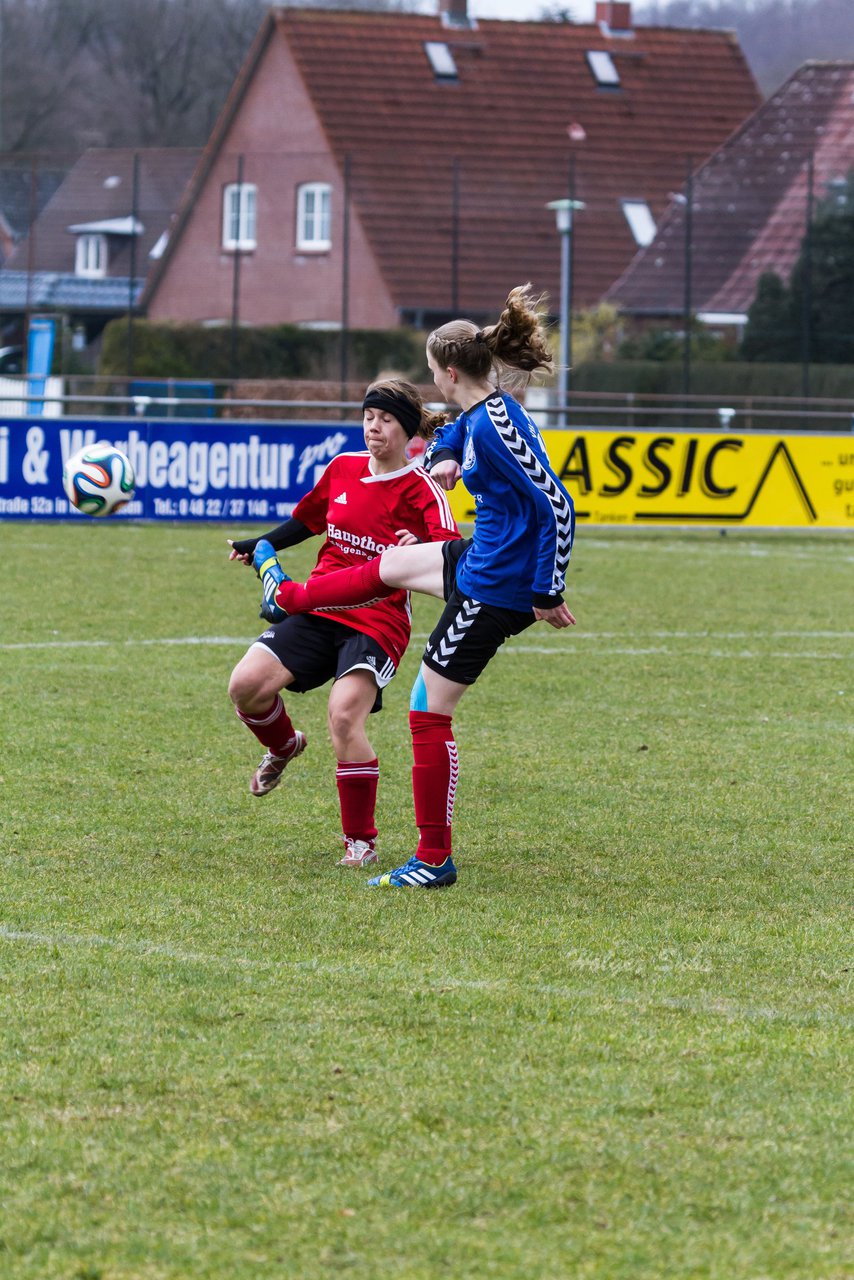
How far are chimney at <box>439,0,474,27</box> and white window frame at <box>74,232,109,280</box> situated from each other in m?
14.1

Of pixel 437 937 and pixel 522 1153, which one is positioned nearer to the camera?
pixel 522 1153

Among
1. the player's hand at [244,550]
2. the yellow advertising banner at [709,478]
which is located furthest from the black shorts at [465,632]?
the yellow advertising banner at [709,478]

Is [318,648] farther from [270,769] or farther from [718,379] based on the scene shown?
[718,379]

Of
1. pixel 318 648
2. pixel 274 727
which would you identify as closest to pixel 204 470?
pixel 274 727

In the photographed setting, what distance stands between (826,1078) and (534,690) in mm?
5591

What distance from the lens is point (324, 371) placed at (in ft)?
117

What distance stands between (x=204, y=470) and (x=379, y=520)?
39.3 feet

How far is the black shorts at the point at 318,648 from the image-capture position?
18.6 feet

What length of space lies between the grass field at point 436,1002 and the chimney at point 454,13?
39.0m

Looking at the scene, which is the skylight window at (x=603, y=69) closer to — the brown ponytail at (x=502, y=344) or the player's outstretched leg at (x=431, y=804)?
the brown ponytail at (x=502, y=344)

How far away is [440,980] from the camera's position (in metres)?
4.28

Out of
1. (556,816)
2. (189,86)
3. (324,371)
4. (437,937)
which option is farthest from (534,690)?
(189,86)

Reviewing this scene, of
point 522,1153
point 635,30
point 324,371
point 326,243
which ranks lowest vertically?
point 522,1153

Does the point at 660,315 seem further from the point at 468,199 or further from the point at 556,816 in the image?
the point at 556,816
